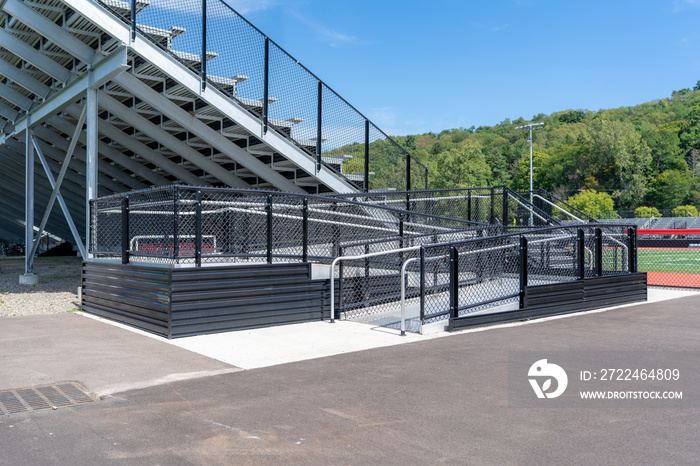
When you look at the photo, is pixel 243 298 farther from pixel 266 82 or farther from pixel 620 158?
pixel 620 158

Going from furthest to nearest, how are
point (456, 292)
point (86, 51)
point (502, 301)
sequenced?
point (86, 51)
point (502, 301)
point (456, 292)

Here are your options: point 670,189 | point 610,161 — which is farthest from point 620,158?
point 670,189

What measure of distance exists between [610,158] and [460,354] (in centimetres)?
9410

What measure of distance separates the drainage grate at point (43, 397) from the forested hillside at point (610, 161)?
69.3m

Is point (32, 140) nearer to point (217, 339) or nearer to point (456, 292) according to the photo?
point (217, 339)

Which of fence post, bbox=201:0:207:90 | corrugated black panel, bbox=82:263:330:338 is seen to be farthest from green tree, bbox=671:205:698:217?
corrugated black panel, bbox=82:263:330:338

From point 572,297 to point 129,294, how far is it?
290 inches

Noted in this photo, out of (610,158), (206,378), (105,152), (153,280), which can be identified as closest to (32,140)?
(105,152)

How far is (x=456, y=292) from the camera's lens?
8195 mm

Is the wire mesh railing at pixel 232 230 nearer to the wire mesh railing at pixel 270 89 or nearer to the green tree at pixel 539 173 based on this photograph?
the wire mesh railing at pixel 270 89

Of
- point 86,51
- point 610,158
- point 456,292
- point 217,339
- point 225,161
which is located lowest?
point 217,339

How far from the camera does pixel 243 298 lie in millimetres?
8297

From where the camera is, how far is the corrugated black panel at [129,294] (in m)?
7.89

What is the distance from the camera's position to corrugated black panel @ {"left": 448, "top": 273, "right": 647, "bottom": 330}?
28.3 feet
